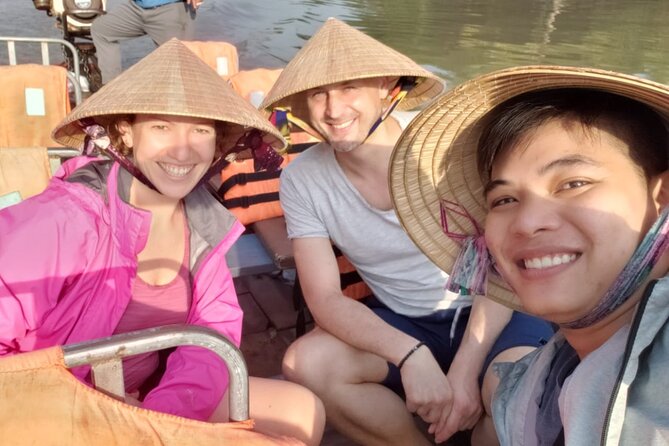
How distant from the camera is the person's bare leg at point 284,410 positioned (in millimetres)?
1736

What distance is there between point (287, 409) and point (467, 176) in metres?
0.79

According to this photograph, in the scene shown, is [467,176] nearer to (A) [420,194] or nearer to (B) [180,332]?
(A) [420,194]

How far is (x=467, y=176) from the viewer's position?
1.60 metres

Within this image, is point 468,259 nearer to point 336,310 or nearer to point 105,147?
point 336,310

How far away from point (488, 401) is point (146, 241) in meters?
1.14

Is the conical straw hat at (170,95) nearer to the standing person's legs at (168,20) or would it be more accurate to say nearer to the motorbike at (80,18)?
the standing person's legs at (168,20)

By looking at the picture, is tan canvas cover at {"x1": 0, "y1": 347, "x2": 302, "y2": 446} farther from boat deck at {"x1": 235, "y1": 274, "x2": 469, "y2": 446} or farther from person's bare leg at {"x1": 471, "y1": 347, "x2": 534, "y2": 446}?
boat deck at {"x1": 235, "y1": 274, "x2": 469, "y2": 446}

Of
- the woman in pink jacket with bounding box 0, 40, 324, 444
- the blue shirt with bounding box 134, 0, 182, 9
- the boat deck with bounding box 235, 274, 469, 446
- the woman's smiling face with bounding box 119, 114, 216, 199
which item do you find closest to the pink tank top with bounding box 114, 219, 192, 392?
the woman in pink jacket with bounding box 0, 40, 324, 444

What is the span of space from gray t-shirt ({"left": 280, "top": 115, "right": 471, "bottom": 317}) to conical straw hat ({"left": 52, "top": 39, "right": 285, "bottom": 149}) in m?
0.40

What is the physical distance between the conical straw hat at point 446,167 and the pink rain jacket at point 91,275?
622 millimetres

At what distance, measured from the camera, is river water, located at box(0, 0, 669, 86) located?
35.7 ft

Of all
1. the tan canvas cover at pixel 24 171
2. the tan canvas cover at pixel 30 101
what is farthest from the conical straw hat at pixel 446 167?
the tan canvas cover at pixel 30 101

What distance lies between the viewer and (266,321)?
10.4 ft

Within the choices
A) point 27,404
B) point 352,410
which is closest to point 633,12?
point 352,410
